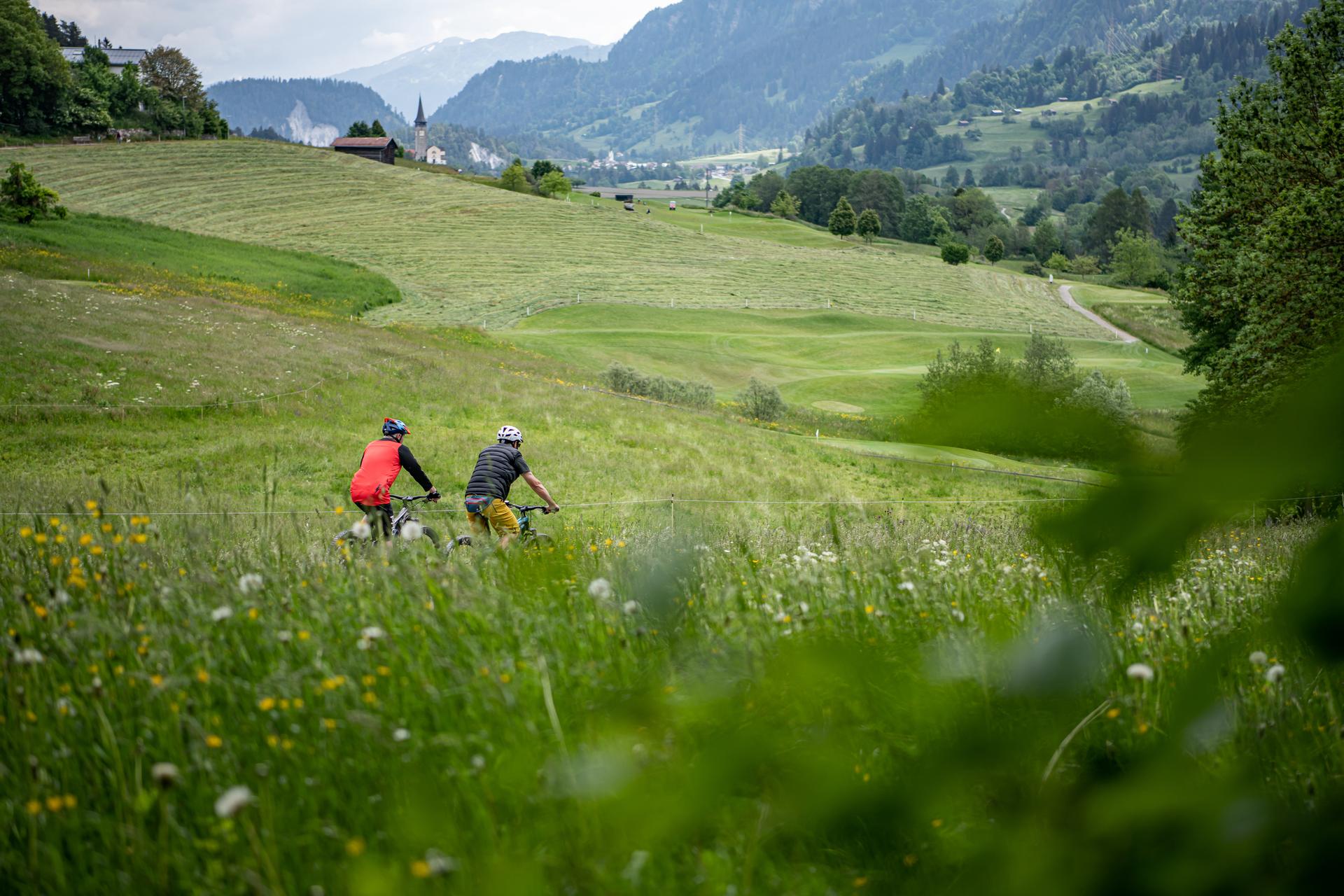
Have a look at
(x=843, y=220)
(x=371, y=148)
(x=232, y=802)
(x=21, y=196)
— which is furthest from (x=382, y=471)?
(x=371, y=148)

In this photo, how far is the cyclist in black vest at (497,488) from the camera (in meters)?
11.5

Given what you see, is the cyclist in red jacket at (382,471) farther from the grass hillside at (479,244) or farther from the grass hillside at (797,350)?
the grass hillside at (479,244)

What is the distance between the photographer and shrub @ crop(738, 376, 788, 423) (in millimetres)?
37406

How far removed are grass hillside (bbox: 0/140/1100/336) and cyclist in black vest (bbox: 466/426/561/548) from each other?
4344 centimetres

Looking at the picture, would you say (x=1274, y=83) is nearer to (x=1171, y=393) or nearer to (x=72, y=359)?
(x=1171, y=393)

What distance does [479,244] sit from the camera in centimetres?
8362

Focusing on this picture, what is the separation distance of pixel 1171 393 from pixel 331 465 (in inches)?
1824

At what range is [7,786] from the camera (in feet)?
6.59

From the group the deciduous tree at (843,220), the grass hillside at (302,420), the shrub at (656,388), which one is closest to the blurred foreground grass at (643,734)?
the grass hillside at (302,420)

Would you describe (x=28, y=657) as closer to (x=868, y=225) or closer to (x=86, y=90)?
(x=86, y=90)

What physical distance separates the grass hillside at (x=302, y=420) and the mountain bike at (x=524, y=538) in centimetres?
191

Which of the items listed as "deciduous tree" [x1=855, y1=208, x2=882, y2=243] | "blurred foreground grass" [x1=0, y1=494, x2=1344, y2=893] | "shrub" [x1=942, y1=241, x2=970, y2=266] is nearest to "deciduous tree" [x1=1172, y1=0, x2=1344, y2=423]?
"blurred foreground grass" [x1=0, y1=494, x2=1344, y2=893]

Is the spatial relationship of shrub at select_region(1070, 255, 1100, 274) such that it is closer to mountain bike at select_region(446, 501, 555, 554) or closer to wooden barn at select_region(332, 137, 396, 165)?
wooden barn at select_region(332, 137, 396, 165)

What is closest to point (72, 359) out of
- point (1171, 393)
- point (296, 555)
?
point (296, 555)
